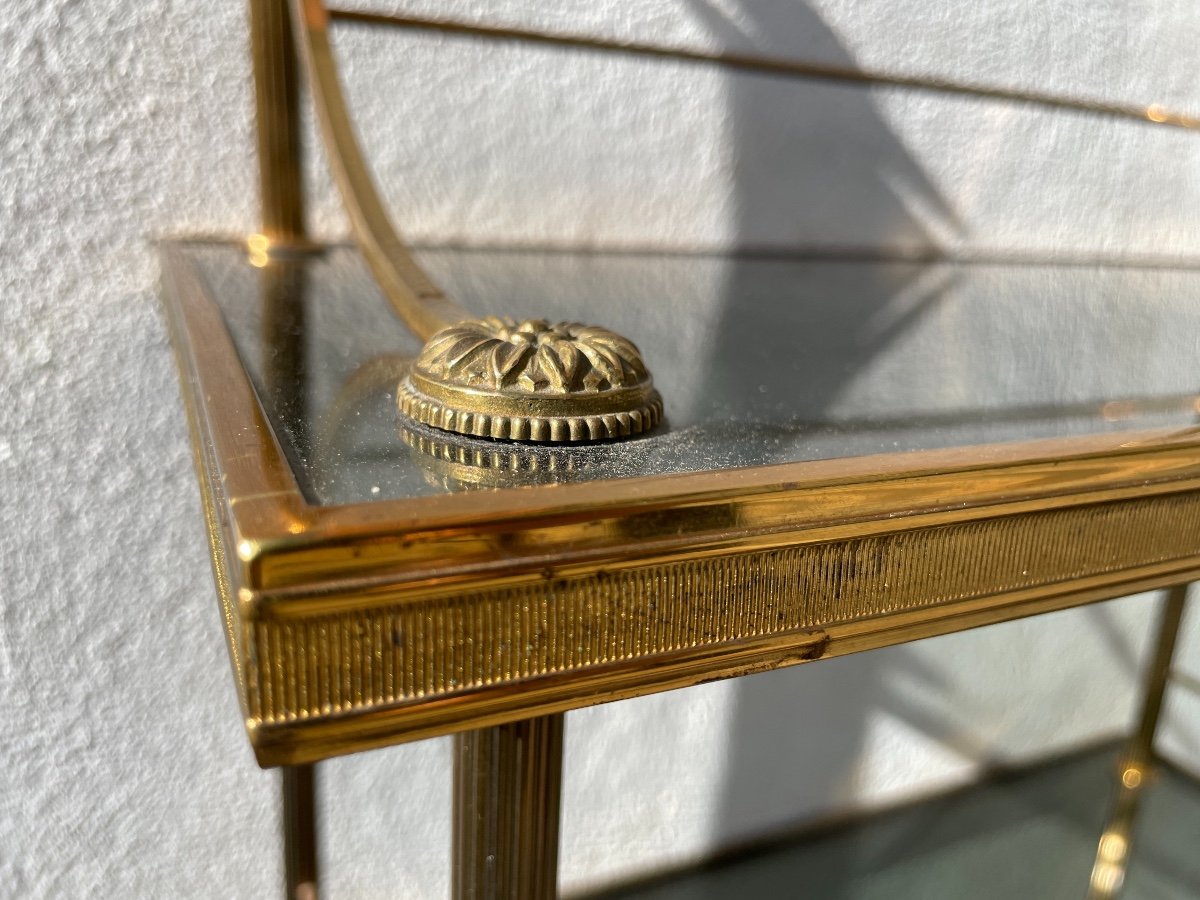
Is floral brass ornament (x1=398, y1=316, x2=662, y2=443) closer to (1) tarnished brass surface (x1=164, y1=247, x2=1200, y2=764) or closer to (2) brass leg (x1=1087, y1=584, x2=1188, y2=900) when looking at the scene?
(1) tarnished brass surface (x1=164, y1=247, x2=1200, y2=764)

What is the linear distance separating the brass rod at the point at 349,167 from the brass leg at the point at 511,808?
7.5 inches

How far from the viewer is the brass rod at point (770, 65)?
533mm

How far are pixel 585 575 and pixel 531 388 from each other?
0.20 feet

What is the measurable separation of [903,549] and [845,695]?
706mm

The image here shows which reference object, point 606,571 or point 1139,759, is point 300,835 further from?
point 1139,759

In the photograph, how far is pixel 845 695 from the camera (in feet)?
2.91

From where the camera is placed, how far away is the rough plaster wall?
19.7 inches

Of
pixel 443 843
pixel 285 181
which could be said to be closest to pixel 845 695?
pixel 443 843

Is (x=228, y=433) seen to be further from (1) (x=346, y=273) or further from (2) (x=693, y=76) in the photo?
(2) (x=693, y=76)

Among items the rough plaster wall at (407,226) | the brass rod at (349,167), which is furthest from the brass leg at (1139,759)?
the brass rod at (349,167)

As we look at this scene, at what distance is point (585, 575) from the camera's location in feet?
0.63

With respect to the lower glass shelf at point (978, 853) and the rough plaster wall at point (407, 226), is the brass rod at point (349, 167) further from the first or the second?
the lower glass shelf at point (978, 853)

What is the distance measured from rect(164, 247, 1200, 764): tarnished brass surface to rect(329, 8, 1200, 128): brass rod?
338 mm

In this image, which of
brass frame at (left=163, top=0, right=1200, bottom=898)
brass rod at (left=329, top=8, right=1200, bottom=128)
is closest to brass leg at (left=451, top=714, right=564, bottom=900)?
brass frame at (left=163, top=0, right=1200, bottom=898)
